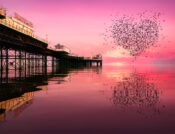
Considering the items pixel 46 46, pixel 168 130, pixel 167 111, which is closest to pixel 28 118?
pixel 168 130

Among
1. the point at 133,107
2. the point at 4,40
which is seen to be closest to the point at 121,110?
the point at 133,107

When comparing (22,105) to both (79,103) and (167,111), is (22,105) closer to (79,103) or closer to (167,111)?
(79,103)

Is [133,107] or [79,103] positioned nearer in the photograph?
[133,107]

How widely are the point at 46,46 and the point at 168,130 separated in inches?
2316

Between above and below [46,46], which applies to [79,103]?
below

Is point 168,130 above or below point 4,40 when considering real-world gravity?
below

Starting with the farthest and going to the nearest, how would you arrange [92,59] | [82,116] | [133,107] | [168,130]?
[92,59] → [133,107] → [82,116] → [168,130]

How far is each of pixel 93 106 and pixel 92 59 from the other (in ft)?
378

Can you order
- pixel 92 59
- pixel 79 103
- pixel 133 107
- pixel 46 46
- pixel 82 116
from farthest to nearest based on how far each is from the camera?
pixel 92 59 → pixel 46 46 → pixel 79 103 → pixel 133 107 → pixel 82 116

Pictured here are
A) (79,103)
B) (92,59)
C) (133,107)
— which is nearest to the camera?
(133,107)

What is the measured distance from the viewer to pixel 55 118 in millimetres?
9250

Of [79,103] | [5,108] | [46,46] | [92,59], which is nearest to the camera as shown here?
[5,108]

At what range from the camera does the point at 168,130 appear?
7727 millimetres

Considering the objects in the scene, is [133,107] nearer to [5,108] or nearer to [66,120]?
→ [66,120]
